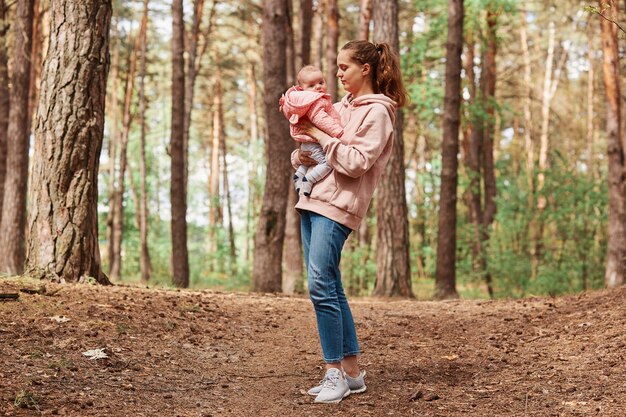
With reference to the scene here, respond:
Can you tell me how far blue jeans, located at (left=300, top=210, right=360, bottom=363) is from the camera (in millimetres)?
4832

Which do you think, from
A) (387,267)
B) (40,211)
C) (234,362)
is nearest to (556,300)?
(387,267)

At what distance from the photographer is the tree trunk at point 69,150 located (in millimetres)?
8039

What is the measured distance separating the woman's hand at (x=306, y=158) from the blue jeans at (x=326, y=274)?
0.32 m

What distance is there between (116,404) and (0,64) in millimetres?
12761

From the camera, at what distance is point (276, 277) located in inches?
546

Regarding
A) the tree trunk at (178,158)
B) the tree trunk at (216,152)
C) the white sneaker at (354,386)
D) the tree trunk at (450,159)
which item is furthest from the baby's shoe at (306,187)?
the tree trunk at (216,152)

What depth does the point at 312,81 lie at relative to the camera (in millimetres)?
4750

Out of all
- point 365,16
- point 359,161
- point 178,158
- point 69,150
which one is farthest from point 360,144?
point 178,158

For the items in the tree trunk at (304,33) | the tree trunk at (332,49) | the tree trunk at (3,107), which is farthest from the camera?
the tree trunk at (304,33)

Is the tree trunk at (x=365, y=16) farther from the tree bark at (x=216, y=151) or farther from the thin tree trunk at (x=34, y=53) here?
the tree bark at (x=216, y=151)

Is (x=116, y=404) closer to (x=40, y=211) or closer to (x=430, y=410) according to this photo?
(x=430, y=410)

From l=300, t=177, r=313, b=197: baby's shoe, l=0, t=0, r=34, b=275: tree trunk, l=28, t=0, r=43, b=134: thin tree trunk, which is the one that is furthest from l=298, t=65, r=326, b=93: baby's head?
l=28, t=0, r=43, b=134: thin tree trunk

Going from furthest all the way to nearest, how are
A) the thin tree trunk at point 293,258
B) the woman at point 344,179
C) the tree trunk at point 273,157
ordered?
the thin tree trunk at point 293,258 → the tree trunk at point 273,157 → the woman at point 344,179

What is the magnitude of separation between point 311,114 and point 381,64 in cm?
65
